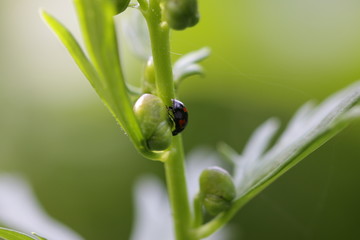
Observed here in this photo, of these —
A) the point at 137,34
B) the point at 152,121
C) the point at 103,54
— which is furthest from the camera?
the point at 137,34

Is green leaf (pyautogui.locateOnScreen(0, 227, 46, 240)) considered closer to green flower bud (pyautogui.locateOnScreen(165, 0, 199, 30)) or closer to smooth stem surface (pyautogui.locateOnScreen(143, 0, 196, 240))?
smooth stem surface (pyautogui.locateOnScreen(143, 0, 196, 240))

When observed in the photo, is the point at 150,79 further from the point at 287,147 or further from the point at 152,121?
the point at 287,147

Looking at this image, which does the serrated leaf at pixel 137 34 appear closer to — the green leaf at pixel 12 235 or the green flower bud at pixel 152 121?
the green flower bud at pixel 152 121

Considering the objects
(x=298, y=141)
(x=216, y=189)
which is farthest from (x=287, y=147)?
(x=216, y=189)

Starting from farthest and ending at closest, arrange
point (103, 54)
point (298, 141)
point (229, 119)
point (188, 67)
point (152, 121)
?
point (229, 119), point (188, 67), point (298, 141), point (152, 121), point (103, 54)

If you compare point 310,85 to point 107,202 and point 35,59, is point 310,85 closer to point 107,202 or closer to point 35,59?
point 107,202
